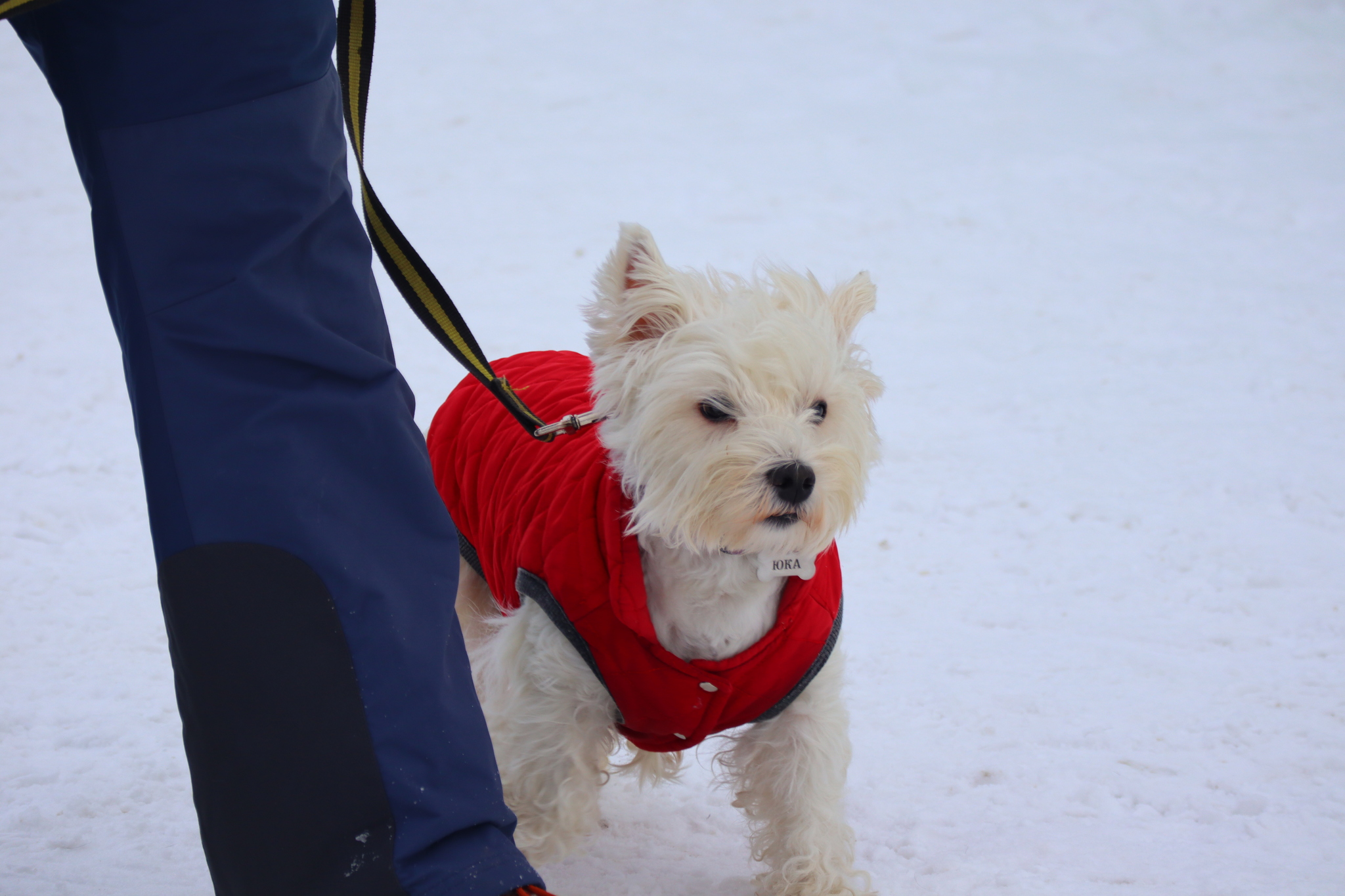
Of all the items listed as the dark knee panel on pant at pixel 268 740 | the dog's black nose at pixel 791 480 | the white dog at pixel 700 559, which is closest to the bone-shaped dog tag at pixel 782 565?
the white dog at pixel 700 559

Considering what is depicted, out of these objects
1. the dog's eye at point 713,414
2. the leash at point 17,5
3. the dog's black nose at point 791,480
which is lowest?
the dog's black nose at point 791,480

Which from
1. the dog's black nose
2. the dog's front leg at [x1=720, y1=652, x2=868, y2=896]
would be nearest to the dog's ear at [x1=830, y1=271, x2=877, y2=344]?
the dog's black nose

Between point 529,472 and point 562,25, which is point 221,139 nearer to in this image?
point 529,472

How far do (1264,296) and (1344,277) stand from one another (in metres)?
0.75

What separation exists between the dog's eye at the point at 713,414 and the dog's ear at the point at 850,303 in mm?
404

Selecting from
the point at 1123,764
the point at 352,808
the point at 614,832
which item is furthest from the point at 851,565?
the point at 352,808

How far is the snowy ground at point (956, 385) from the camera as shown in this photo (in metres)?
2.80

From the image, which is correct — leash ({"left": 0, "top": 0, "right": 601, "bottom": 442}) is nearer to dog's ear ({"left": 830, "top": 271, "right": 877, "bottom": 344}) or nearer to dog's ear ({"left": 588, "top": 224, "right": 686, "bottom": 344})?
dog's ear ({"left": 588, "top": 224, "right": 686, "bottom": 344})

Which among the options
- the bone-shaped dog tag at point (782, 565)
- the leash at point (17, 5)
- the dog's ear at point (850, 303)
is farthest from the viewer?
the dog's ear at point (850, 303)

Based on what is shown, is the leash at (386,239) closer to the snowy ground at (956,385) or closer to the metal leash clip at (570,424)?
the metal leash clip at (570,424)

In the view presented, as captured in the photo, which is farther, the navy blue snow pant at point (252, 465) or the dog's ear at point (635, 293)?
the dog's ear at point (635, 293)

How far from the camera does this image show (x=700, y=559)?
2.29m

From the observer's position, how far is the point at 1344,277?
7488 millimetres

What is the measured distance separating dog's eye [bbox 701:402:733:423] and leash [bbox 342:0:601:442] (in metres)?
0.43
